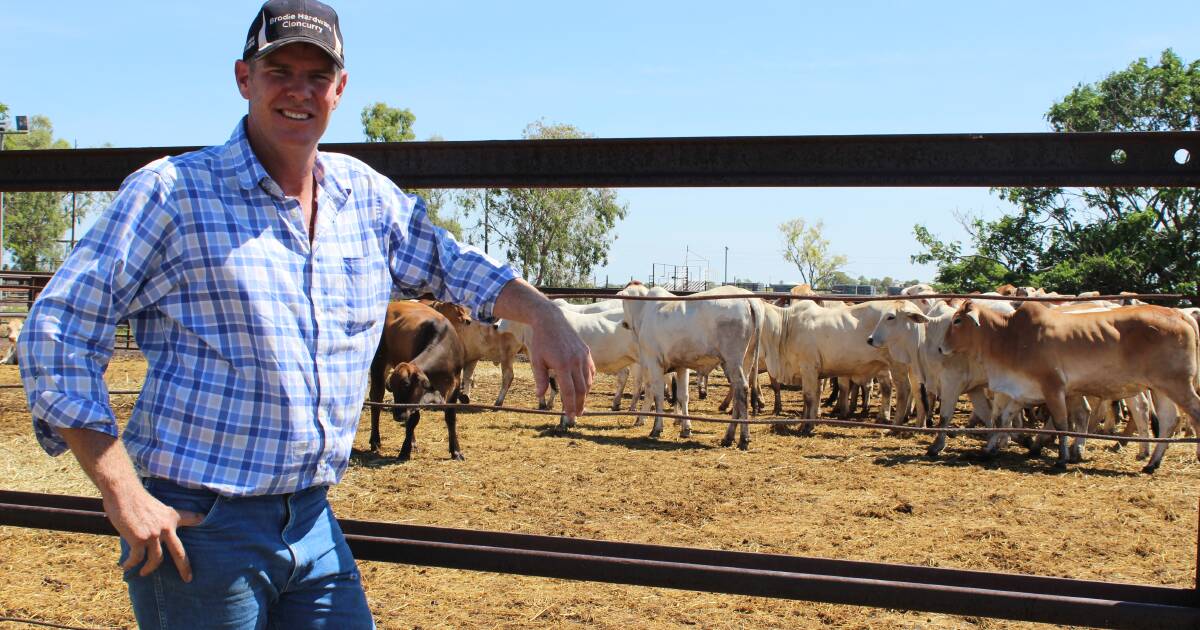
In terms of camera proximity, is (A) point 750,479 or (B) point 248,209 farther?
(A) point 750,479

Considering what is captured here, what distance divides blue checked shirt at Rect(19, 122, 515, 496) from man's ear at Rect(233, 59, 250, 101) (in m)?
0.12

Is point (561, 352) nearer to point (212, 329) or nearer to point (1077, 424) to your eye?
point (212, 329)

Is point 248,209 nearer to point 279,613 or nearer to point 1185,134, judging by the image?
point 279,613

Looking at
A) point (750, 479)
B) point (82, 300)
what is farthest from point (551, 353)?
point (750, 479)

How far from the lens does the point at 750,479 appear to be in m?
9.70

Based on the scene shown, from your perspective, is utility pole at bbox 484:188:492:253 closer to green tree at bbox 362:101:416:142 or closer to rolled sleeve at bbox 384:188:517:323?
green tree at bbox 362:101:416:142

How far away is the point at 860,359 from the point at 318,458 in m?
12.7

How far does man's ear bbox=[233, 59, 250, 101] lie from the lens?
2199 millimetres

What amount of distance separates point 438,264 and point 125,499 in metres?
0.93

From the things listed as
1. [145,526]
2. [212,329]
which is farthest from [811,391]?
[145,526]

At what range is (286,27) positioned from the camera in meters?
2.07

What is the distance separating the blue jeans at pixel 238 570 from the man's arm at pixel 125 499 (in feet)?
0.37

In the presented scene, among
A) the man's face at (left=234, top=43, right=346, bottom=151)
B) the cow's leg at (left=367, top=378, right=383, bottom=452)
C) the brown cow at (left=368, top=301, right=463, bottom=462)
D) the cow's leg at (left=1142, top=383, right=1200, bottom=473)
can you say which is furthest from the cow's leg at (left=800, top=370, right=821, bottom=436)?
the man's face at (left=234, top=43, right=346, bottom=151)

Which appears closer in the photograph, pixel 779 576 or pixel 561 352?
pixel 561 352
